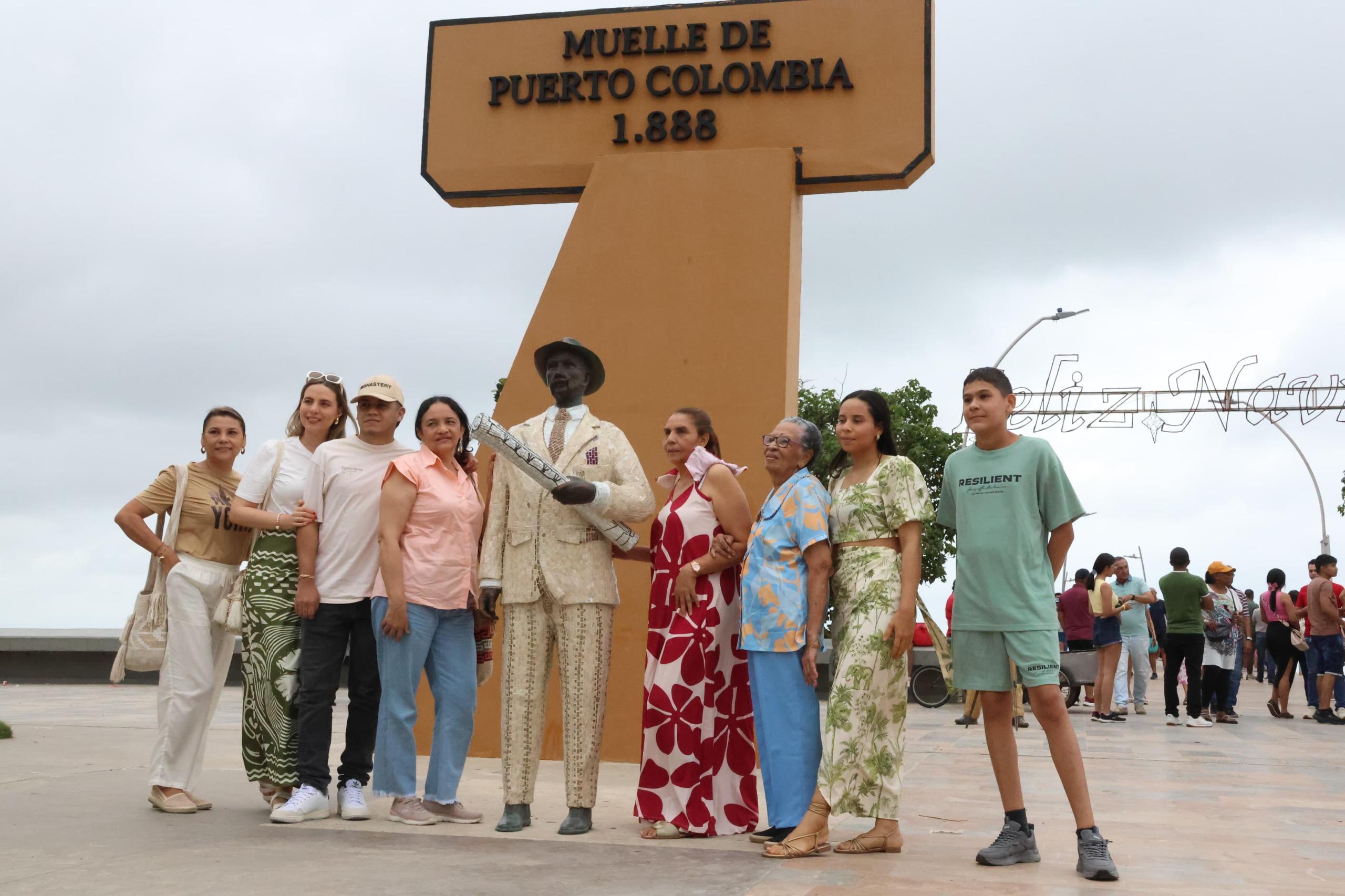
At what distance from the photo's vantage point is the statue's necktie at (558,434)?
516cm

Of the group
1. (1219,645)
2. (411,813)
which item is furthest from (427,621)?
(1219,645)

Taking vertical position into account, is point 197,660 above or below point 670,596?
below

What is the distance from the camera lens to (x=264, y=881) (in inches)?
144

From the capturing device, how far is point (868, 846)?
14.4 feet

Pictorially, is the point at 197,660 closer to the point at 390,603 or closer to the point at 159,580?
the point at 159,580

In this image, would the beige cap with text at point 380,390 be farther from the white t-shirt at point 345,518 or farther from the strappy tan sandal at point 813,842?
the strappy tan sandal at point 813,842

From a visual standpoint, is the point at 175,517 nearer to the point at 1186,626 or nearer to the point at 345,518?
the point at 345,518

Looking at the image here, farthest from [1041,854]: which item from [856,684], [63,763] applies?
[63,763]

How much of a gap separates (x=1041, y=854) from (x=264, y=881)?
8.88ft

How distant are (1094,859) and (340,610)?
3015 millimetres

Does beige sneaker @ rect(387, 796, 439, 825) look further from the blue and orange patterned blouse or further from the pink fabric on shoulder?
the pink fabric on shoulder

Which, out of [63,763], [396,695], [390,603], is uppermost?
[390,603]

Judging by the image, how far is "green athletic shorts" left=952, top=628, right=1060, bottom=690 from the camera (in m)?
4.20

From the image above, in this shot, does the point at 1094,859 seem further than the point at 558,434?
No
